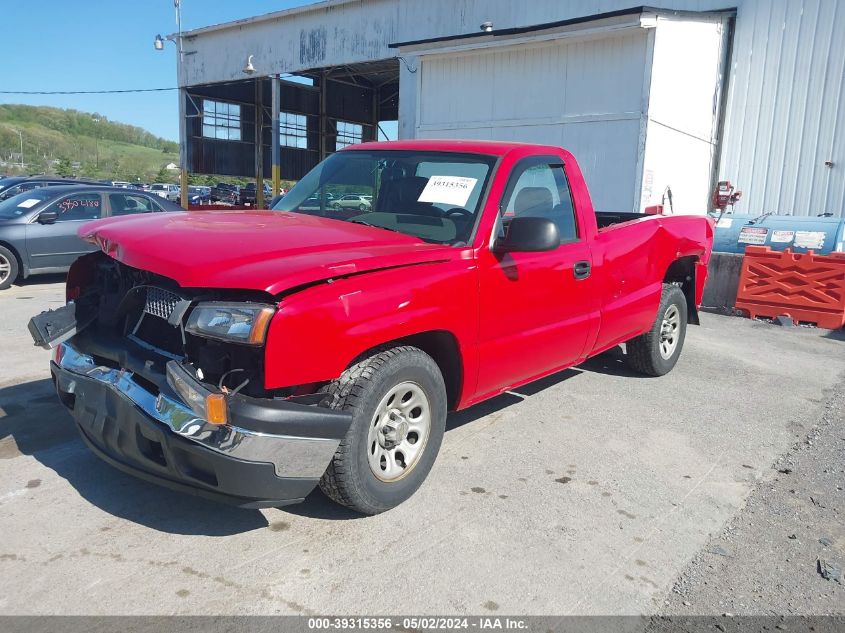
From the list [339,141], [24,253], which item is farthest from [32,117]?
[24,253]

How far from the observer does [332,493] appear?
10.2 ft

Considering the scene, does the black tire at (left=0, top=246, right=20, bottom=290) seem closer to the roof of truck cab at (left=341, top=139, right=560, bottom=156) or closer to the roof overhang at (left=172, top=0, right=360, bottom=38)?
the roof of truck cab at (left=341, top=139, right=560, bottom=156)

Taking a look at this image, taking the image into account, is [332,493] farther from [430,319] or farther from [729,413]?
[729,413]

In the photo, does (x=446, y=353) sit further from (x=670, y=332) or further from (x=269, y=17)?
(x=269, y=17)

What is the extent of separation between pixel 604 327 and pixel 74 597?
3613 millimetres

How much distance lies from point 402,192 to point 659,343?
3.03 meters

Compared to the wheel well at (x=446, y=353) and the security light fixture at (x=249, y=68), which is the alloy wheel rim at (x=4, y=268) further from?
the security light fixture at (x=249, y=68)

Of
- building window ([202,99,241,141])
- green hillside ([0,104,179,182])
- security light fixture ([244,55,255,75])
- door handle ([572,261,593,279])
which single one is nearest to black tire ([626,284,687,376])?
door handle ([572,261,593,279])

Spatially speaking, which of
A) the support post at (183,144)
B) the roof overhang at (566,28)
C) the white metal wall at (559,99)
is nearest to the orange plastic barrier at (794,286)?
the white metal wall at (559,99)

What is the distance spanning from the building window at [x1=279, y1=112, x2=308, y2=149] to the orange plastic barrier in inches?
937

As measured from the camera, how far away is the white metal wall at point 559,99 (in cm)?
1147

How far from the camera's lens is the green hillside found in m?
93.7

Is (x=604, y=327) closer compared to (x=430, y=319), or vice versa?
(x=430, y=319)

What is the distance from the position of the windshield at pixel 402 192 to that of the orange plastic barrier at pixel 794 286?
695cm
